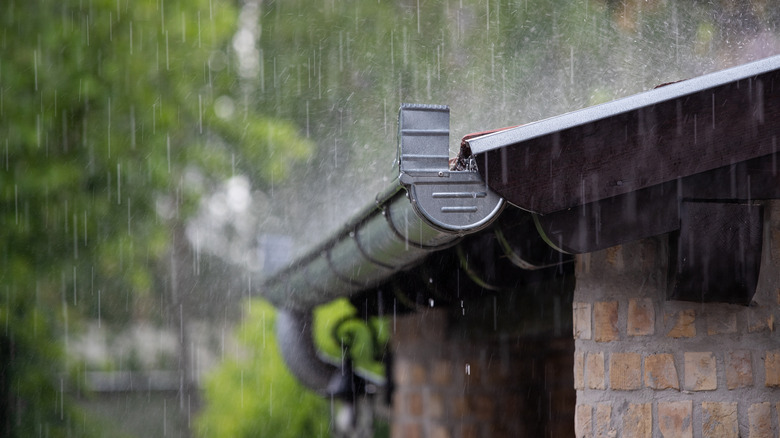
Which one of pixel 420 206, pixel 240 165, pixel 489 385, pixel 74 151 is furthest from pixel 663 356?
pixel 240 165

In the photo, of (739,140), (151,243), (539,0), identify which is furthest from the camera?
(539,0)

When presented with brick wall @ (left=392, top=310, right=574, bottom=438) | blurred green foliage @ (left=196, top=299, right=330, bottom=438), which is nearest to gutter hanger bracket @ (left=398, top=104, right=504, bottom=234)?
brick wall @ (left=392, top=310, right=574, bottom=438)

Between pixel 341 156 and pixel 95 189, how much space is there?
4.93m

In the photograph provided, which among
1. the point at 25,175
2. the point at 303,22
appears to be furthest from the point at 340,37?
the point at 25,175

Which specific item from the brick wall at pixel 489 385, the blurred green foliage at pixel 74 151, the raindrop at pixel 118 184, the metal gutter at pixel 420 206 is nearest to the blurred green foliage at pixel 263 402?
→ the blurred green foliage at pixel 74 151

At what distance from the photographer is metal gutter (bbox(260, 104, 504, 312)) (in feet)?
4.37

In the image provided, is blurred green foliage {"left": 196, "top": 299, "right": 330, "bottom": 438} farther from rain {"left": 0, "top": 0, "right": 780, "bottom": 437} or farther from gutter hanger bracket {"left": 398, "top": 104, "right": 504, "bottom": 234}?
gutter hanger bracket {"left": 398, "top": 104, "right": 504, "bottom": 234}

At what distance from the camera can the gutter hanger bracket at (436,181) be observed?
1329mm

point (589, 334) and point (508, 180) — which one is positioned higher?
point (508, 180)

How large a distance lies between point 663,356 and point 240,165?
25.9 feet

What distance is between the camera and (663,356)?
1.62m

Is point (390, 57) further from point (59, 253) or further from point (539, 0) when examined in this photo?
point (59, 253)

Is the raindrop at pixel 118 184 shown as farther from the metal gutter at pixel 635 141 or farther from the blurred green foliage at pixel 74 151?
the metal gutter at pixel 635 141

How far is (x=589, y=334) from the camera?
165cm
